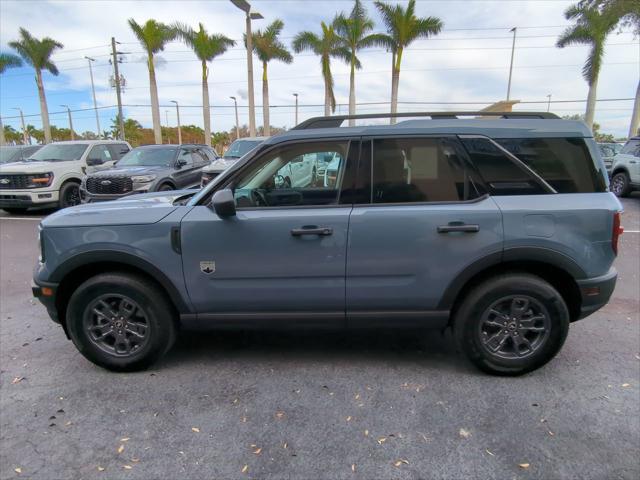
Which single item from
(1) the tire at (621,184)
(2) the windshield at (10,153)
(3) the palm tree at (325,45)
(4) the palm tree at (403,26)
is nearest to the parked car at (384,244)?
(1) the tire at (621,184)

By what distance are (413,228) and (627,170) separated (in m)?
12.3

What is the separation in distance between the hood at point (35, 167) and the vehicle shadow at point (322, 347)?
28.3ft

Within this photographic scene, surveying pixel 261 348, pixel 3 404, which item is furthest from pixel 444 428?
pixel 3 404

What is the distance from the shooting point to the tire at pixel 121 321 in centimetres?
310

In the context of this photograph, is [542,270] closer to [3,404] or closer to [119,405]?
[119,405]

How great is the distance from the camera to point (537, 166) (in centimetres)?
298

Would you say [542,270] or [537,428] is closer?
[537,428]

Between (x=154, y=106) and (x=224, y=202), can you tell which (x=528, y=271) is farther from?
(x=154, y=106)

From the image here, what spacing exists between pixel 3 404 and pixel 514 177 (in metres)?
3.92

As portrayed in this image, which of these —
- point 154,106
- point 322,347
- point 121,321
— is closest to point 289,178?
point 322,347

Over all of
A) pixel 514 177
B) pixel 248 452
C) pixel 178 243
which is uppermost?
pixel 514 177

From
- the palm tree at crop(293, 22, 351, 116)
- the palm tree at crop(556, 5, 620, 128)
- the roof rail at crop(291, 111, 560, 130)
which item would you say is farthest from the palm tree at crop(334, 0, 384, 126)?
the roof rail at crop(291, 111, 560, 130)

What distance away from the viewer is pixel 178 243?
2.99 metres

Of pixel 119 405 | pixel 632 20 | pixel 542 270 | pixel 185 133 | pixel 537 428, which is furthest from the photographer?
pixel 185 133
